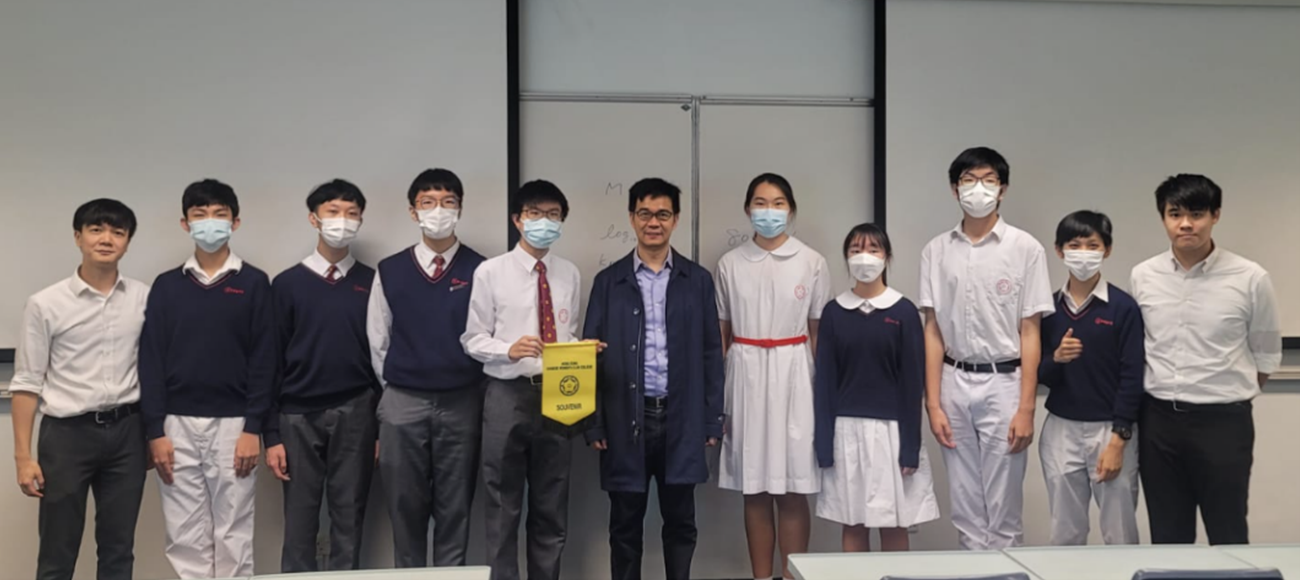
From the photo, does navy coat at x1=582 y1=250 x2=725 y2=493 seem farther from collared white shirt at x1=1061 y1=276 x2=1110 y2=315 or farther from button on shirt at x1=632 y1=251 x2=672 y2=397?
collared white shirt at x1=1061 y1=276 x2=1110 y2=315

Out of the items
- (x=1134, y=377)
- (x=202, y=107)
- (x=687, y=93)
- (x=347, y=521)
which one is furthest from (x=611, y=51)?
(x=1134, y=377)

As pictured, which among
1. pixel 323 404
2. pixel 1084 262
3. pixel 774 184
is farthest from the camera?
pixel 774 184

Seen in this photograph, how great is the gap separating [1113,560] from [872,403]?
1032mm

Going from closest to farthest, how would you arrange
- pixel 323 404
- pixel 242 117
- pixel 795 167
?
A: pixel 323 404 < pixel 242 117 < pixel 795 167

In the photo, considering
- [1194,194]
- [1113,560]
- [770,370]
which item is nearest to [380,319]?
[770,370]

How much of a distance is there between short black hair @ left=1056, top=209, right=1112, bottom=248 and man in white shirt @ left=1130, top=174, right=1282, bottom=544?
0.78ft

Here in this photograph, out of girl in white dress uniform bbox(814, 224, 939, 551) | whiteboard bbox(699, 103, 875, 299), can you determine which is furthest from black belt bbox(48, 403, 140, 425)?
girl in white dress uniform bbox(814, 224, 939, 551)

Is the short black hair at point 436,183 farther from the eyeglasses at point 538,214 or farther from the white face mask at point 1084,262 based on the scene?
the white face mask at point 1084,262

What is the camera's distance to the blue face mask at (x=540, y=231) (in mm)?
3004

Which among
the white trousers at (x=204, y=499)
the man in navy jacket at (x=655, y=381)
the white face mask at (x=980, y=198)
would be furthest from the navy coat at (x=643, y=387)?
the white trousers at (x=204, y=499)

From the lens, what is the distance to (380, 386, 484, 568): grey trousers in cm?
296

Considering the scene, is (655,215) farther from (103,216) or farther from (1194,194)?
(103,216)

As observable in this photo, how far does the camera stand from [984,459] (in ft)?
9.92

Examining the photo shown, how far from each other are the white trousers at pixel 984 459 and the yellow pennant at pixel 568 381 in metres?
1.44
